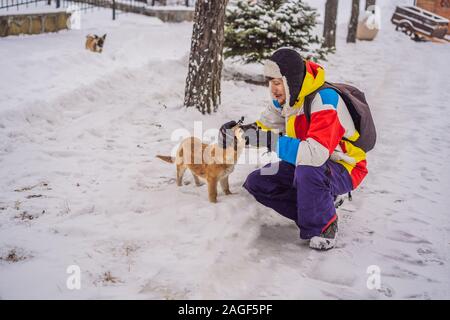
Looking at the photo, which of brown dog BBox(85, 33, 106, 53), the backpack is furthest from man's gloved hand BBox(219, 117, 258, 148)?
brown dog BBox(85, 33, 106, 53)

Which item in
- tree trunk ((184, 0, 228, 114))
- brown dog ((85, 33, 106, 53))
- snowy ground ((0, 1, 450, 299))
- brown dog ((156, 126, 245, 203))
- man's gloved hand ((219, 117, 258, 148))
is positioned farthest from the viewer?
brown dog ((85, 33, 106, 53))

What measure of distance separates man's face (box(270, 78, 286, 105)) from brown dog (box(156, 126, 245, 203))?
0.42 metres

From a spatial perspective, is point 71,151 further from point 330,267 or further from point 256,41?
point 256,41

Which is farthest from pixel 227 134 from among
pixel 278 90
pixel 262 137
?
pixel 278 90

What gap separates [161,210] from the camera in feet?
13.1

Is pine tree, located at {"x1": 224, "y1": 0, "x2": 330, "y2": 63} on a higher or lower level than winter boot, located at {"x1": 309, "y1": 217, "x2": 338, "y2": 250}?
higher

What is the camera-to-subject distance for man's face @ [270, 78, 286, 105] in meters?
3.50

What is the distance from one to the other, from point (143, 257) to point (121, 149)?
2464 mm

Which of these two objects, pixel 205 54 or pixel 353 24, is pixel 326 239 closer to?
pixel 205 54

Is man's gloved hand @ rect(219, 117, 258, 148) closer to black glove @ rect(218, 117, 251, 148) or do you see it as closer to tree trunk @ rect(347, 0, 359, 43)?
black glove @ rect(218, 117, 251, 148)

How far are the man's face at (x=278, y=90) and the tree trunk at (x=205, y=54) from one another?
3.03m

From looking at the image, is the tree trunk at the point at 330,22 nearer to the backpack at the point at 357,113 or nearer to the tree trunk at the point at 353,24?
the tree trunk at the point at 353,24
